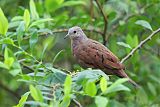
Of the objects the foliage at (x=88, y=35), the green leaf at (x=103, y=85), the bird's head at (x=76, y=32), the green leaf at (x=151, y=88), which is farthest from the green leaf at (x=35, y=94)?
the green leaf at (x=151, y=88)

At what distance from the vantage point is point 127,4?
221 inches

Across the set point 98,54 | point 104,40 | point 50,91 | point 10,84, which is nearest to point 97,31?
point 104,40

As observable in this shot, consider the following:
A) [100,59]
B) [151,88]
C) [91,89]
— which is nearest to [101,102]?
[91,89]

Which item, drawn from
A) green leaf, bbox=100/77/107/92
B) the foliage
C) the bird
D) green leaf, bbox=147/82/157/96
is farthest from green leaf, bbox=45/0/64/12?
green leaf, bbox=100/77/107/92

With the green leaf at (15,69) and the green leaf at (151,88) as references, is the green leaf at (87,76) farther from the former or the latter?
the green leaf at (151,88)

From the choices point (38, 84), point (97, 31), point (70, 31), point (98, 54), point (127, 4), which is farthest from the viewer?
point (127, 4)

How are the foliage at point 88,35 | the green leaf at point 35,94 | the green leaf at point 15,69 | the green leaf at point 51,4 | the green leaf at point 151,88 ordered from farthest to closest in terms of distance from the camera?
the green leaf at point 151,88, the green leaf at point 51,4, the foliage at point 88,35, the green leaf at point 15,69, the green leaf at point 35,94

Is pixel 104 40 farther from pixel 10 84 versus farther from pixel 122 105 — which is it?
pixel 10 84

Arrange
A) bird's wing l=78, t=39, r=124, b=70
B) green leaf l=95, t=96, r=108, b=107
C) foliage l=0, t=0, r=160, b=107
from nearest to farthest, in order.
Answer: green leaf l=95, t=96, r=108, b=107 < foliage l=0, t=0, r=160, b=107 < bird's wing l=78, t=39, r=124, b=70

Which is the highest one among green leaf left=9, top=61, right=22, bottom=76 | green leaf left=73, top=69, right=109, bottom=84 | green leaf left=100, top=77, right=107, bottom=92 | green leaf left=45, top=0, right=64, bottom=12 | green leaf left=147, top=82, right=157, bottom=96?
green leaf left=45, top=0, right=64, bottom=12

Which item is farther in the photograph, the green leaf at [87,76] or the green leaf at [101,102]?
the green leaf at [87,76]

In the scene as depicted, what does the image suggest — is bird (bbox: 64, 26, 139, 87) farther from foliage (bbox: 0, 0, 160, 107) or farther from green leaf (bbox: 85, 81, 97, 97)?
green leaf (bbox: 85, 81, 97, 97)

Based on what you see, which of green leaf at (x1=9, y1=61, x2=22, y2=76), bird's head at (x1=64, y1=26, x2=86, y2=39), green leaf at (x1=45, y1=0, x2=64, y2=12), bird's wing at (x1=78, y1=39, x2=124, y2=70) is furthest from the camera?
green leaf at (x1=45, y1=0, x2=64, y2=12)

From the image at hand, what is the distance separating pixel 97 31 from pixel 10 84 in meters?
1.63
